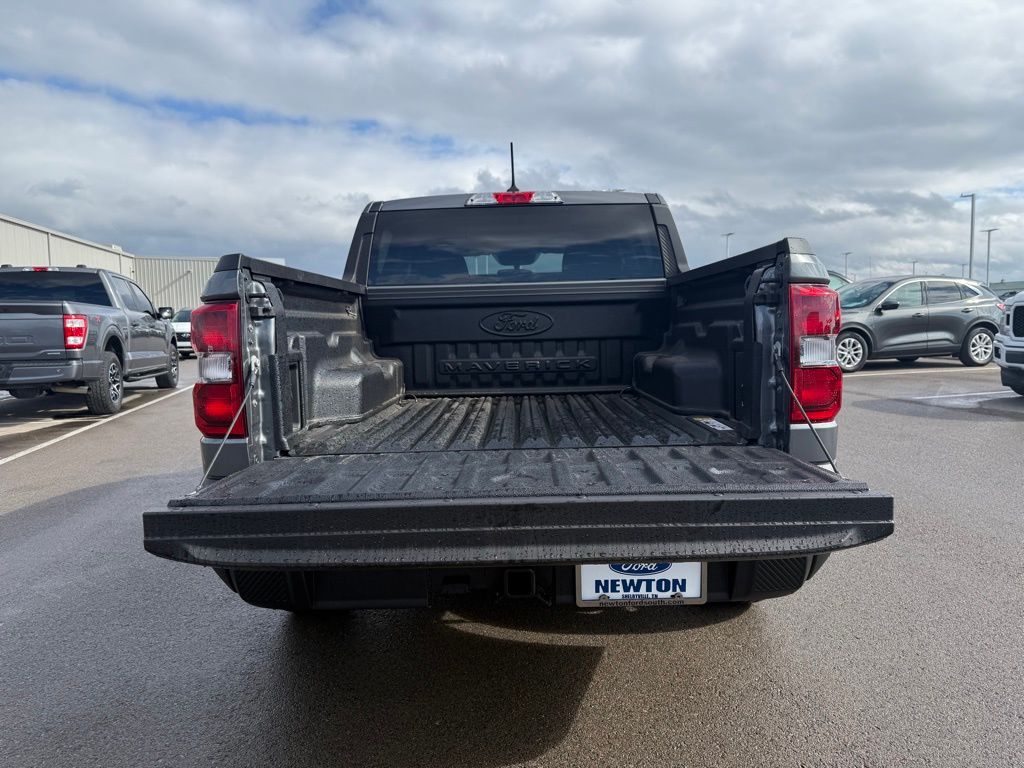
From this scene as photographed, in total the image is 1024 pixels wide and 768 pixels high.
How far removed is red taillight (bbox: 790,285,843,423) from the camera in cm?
253

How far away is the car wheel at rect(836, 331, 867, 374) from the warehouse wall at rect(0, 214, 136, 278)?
26.0 metres

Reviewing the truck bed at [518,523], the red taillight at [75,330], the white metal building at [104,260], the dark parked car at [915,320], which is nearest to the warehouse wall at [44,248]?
the white metal building at [104,260]

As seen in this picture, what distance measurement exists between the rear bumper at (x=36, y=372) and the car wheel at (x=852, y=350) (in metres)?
12.5

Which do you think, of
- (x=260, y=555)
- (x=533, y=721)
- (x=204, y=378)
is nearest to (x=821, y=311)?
(x=533, y=721)

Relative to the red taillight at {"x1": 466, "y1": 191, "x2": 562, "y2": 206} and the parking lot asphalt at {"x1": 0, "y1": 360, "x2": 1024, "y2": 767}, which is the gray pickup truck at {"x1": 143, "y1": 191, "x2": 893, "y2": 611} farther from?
the parking lot asphalt at {"x1": 0, "y1": 360, "x2": 1024, "y2": 767}

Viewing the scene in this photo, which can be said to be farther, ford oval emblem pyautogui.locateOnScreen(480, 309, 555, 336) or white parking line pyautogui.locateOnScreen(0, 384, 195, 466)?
white parking line pyautogui.locateOnScreen(0, 384, 195, 466)

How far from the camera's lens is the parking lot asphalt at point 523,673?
2320 millimetres

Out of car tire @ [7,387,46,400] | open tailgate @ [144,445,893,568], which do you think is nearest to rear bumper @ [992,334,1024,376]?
open tailgate @ [144,445,893,568]

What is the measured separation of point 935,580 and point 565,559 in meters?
2.67

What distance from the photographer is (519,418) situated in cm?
364

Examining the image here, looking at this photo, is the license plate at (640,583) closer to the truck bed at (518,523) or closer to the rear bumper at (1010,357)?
the truck bed at (518,523)

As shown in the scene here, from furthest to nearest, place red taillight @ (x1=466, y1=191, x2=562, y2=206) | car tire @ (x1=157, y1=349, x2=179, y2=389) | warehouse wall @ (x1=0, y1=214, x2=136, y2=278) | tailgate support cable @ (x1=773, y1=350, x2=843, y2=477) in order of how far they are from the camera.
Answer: warehouse wall @ (x1=0, y1=214, x2=136, y2=278) < car tire @ (x1=157, y1=349, x2=179, y2=389) < red taillight @ (x1=466, y1=191, x2=562, y2=206) < tailgate support cable @ (x1=773, y1=350, x2=843, y2=477)

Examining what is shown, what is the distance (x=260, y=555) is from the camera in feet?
6.61

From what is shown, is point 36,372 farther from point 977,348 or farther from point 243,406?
point 977,348
